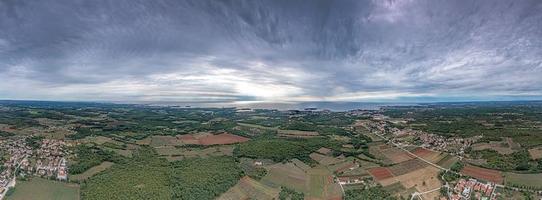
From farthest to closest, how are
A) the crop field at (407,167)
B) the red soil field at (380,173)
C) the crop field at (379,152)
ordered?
the crop field at (379,152) < the crop field at (407,167) < the red soil field at (380,173)

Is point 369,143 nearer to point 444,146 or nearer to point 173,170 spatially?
point 444,146

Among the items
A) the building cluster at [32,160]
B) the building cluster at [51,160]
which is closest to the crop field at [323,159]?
the building cluster at [51,160]

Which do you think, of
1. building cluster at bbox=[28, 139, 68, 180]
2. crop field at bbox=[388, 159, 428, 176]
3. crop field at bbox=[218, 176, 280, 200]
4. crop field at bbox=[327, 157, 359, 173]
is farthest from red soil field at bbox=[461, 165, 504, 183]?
building cluster at bbox=[28, 139, 68, 180]

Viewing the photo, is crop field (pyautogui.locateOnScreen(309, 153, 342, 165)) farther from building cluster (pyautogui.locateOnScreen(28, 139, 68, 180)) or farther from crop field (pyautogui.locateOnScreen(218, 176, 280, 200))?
building cluster (pyautogui.locateOnScreen(28, 139, 68, 180))

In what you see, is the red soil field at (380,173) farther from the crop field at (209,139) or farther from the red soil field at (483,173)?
the crop field at (209,139)

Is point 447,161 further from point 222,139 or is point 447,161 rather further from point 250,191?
point 222,139

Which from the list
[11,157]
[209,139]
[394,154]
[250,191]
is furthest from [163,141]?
[394,154]

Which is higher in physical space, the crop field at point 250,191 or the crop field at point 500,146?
the crop field at point 500,146
